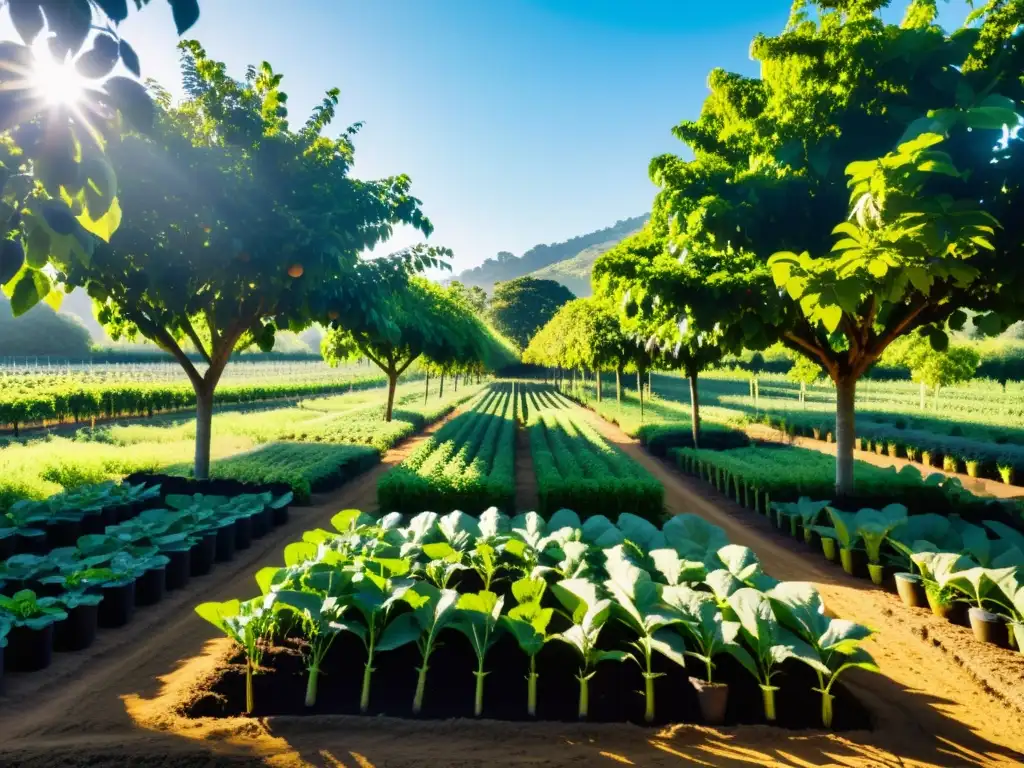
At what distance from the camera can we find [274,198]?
7.99 m

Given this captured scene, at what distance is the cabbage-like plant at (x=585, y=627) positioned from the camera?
132 inches

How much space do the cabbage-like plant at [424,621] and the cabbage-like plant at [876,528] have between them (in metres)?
4.84

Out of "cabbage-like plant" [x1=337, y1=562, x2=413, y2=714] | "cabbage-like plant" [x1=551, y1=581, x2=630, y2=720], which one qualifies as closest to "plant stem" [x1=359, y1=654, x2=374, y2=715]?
"cabbage-like plant" [x1=337, y1=562, x2=413, y2=714]

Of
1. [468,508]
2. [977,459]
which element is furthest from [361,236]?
[977,459]

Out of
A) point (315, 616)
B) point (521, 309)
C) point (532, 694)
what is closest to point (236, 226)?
point (315, 616)

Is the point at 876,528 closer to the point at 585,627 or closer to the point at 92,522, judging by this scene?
the point at 585,627

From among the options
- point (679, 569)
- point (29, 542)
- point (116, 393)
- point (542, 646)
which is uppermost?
point (116, 393)

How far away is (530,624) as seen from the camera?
349 cm

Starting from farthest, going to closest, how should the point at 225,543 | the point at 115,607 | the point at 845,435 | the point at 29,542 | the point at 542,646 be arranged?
the point at 845,435
the point at 225,543
the point at 29,542
the point at 115,607
the point at 542,646

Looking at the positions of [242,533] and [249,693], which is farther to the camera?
[242,533]

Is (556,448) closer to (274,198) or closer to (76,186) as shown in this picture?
(274,198)

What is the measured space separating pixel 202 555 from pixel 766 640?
5611 mm

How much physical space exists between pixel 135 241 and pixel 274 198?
185cm

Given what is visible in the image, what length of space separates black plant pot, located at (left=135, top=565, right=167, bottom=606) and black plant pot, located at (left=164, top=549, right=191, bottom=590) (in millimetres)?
320
